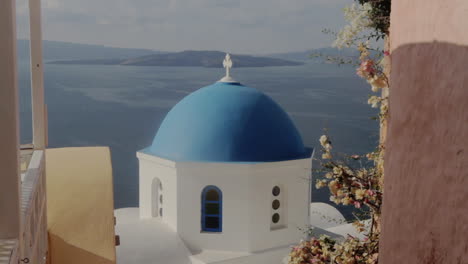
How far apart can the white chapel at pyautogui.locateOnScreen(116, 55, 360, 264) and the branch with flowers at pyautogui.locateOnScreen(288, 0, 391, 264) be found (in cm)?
482

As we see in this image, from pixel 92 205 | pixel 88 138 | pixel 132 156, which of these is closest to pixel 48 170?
pixel 92 205

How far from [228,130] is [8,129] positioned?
766 centimetres

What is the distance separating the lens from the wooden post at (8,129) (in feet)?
6.14

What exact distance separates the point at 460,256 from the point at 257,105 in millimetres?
8531

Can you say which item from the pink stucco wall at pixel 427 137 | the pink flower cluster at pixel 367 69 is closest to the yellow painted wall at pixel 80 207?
the pink flower cluster at pixel 367 69

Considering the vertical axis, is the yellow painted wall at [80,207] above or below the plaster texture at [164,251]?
above

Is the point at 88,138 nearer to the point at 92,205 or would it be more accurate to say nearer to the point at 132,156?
the point at 132,156

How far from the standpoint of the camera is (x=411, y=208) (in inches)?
65.2

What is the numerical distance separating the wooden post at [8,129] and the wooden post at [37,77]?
212cm

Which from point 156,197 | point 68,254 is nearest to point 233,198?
point 156,197

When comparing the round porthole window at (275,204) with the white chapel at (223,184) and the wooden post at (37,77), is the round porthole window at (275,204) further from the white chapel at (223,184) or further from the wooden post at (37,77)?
the wooden post at (37,77)

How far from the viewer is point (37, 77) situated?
411 centimetres

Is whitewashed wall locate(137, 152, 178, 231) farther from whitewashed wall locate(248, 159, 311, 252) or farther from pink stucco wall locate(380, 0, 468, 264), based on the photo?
pink stucco wall locate(380, 0, 468, 264)

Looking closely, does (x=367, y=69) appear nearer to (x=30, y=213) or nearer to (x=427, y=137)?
(x=427, y=137)
